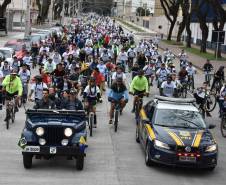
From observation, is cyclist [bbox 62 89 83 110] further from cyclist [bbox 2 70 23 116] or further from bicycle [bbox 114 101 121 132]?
cyclist [bbox 2 70 23 116]

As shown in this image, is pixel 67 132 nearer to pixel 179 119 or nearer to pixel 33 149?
pixel 33 149

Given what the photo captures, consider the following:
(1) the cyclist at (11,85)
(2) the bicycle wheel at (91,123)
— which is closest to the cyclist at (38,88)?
(1) the cyclist at (11,85)

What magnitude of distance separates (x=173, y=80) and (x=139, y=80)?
2.26 m

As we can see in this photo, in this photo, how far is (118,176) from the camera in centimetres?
1251

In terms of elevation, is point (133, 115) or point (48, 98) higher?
point (48, 98)

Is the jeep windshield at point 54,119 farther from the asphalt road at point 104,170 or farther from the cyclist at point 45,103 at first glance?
the cyclist at point 45,103

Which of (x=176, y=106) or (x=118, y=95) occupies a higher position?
(x=176, y=106)

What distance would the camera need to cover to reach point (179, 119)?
1429cm

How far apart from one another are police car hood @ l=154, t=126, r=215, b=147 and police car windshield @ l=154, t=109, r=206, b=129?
32 cm

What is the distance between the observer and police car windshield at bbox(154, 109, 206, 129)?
46.0 ft

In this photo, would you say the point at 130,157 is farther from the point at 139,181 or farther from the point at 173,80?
the point at 173,80

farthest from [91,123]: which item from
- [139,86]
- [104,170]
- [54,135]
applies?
[54,135]

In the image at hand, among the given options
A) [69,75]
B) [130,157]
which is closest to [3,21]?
[69,75]

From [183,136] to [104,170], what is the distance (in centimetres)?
192
